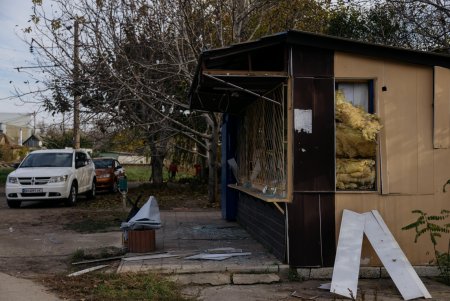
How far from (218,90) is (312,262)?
135 inches

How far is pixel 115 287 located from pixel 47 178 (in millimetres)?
11204

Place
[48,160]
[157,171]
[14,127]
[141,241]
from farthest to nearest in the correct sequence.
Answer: [14,127] < [157,171] < [48,160] < [141,241]

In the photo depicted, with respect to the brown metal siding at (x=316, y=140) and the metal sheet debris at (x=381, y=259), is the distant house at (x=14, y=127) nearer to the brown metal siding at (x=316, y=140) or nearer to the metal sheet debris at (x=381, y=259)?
the brown metal siding at (x=316, y=140)

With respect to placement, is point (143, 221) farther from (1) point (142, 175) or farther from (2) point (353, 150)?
(1) point (142, 175)

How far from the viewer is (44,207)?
731 inches

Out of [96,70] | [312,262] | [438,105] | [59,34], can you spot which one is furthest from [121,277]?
[59,34]

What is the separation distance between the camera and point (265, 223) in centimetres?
961

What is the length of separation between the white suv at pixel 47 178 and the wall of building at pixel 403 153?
12.3m

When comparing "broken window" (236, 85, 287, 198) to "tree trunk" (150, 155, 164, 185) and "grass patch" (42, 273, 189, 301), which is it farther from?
"tree trunk" (150, 155, 164, 185)

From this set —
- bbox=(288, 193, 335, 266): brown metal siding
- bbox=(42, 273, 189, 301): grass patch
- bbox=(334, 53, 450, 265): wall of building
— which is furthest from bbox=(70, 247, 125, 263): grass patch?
bbox=(334, 53, 450, 265): wall of building

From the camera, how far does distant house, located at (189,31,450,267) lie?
8.03 metres

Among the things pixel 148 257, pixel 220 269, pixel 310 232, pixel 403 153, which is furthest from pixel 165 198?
pixel 403 153

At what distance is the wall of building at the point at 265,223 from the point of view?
8406 millimetres

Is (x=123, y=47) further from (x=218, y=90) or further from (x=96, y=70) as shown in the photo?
(x=218, y=90)
